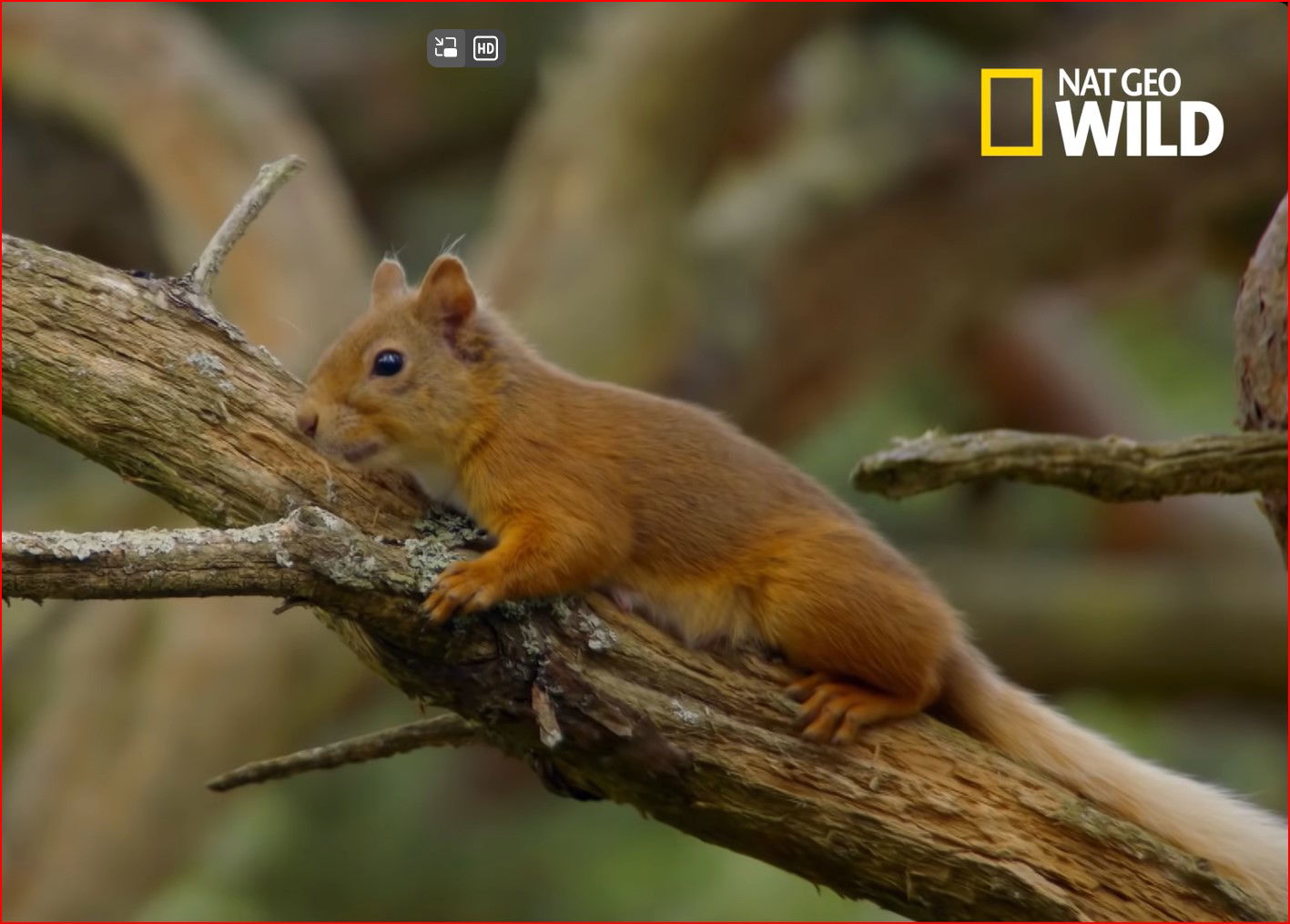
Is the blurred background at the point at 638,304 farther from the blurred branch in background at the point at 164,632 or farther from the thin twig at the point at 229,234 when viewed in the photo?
the thin twig at the point at 229,234

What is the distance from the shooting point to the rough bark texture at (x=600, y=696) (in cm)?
287

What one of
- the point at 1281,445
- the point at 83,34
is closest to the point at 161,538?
the point at 1281,445

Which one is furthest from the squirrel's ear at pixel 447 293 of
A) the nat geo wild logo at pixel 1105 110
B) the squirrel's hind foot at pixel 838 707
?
the nat geo wild logo at pixel 1105 110

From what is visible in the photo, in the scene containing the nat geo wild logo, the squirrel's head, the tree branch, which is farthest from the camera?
the nat geo wild logo

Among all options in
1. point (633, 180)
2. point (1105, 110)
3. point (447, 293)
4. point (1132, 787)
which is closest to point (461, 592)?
point (447, 293)

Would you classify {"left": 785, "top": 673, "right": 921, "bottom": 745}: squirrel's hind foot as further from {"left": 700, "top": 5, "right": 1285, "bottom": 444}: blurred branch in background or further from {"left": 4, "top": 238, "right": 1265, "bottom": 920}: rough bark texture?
{"left": 700, "top": 5, "right": 1285, "bottom": 444}: blurred branch in background

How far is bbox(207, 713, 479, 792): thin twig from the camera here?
3.21 meters

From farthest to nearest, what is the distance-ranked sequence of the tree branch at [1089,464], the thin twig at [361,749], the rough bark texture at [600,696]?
the thin twig at [361,749], the tree branch at [1089,464], the rough bark texture at [600,696]

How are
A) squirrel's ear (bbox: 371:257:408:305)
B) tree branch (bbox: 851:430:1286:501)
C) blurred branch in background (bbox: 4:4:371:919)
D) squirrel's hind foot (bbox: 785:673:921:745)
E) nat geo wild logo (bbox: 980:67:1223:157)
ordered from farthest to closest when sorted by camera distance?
blurred branch in background (bbox: 4:4:371:919), nat geo wild logo (bbox: 980:67:1223:157), squirrel's ear (bbox: 371:257:408:305), squirrel's hind foot (bbox: 785:673:921:745), tree branch (bbox: 851:430:1286:501)

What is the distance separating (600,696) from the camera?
286 cm

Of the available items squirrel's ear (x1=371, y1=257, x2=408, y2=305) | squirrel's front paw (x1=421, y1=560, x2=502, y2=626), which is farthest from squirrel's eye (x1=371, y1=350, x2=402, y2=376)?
squirrel's front paw (x1=421, y1=560, x2=502, y2=626)

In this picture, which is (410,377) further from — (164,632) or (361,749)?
(164,632)

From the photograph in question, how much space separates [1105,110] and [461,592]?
10.8 feet

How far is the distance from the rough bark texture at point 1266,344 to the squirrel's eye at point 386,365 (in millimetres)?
1923
